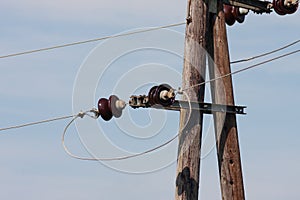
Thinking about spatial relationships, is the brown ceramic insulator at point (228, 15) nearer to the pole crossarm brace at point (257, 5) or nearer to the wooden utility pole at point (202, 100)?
the pole crossarm brace at point (257, 5)

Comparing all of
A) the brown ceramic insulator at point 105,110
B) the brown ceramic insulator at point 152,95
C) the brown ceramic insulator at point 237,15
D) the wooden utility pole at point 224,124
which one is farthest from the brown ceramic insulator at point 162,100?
the brown ceramic insulator at point 237,15

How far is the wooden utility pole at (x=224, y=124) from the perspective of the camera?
11680mm

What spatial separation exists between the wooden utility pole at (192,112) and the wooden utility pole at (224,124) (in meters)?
0.36

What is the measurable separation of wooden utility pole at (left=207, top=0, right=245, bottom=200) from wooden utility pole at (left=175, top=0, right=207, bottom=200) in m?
0.36

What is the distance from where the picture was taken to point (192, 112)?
11141mm

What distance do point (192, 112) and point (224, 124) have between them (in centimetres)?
72

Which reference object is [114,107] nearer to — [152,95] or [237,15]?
[152,95]

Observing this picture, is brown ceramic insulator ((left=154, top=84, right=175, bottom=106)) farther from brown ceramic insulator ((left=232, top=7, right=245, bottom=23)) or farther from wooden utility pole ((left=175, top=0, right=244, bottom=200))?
brown ceramic insulator ((left=232, top=7, right=245, bottom=23))

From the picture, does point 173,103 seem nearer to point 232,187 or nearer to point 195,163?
point 195,163

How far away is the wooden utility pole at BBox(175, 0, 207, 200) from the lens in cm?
1098

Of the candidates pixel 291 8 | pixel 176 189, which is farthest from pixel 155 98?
pixel 291 8

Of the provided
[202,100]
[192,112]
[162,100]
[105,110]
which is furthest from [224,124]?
[105,110]

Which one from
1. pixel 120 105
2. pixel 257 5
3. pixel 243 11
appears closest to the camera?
pixel 120 105

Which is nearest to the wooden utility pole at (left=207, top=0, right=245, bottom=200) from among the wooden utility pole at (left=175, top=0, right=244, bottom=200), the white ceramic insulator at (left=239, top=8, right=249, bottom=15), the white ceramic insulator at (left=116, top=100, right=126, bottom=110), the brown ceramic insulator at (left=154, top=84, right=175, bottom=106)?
the wooden utility pole at (left=175, top=0, right=244, bottom=200)
